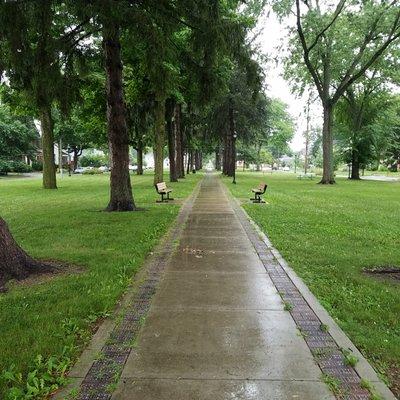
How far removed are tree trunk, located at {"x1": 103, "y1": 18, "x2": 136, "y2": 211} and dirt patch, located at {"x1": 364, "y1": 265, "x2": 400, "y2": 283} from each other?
833cm

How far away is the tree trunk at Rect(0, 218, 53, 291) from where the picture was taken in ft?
18.9

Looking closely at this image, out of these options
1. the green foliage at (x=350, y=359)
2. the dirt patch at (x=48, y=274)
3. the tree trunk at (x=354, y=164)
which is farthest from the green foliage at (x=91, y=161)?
the green foliage at (x=350, y=359)

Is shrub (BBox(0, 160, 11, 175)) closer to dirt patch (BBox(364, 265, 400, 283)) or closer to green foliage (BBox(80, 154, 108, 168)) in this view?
green foliage (BBox(80, 154, 108, 168))

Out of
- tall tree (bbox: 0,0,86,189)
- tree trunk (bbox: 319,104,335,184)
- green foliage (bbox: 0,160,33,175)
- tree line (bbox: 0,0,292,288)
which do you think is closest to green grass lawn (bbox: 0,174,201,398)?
tree line (bbox: 0,0,292,288)

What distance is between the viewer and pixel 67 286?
5637mm

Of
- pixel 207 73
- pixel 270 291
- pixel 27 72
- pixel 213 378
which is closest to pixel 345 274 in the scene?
pixel 270 291

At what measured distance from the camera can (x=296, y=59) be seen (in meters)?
32.3

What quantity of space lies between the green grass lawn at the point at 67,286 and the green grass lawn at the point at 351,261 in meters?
2.63

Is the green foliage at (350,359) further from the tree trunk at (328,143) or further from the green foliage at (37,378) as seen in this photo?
the tree trunk at (328,143)

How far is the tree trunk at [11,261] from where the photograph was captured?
18.9 feet

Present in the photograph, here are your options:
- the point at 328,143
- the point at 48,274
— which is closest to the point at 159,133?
the point at 328,143

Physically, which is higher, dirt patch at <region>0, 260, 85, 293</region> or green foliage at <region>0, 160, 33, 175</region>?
green foliage at <region>0, 160, 33, 175</region>

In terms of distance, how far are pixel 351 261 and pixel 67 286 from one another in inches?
181

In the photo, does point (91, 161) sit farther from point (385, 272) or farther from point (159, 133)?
point (385, 272)
